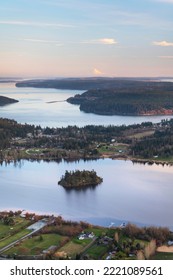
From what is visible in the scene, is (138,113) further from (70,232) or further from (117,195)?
(70,232)

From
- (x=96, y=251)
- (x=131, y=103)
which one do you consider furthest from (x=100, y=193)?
(x=131, y=103)

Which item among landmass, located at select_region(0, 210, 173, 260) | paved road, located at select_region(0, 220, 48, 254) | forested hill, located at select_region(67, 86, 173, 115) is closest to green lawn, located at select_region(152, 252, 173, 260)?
landmass, located at select_region(0, 210, 173, 260)

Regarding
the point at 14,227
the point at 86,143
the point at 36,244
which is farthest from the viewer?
the point at 86,143

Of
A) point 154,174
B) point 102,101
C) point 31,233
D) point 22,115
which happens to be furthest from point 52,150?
point 102,101

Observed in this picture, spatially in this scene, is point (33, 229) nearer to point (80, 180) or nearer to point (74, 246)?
point (74, 246)

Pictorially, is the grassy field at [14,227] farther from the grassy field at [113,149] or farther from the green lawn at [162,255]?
the grassy field at [113,149]

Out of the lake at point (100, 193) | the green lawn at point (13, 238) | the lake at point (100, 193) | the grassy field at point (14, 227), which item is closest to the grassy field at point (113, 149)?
the lake at point (100, 193)
